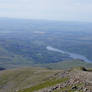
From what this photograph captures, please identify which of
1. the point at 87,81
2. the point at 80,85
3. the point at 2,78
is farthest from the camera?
the point at 2,78

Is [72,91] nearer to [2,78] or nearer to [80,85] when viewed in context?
[80,85]

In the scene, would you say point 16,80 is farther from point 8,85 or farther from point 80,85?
point 80,85

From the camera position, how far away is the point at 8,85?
9925 cm

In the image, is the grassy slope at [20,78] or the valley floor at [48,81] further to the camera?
the grassy slope at [20,78]

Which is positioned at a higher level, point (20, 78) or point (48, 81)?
point (48, 81)

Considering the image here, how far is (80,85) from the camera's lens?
1834 inches

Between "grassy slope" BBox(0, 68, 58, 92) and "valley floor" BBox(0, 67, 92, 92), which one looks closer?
"valley floor" BBox(0, 67, 92, 92)

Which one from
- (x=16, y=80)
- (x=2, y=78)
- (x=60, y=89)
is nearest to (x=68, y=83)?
(x=60, y=89)

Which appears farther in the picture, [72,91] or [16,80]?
[16,80]

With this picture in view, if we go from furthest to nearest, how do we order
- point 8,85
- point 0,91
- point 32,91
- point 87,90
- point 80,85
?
1. point 8,85
2. point 0,91
3. point 32,91
4. point 80,85
5. point 87,90

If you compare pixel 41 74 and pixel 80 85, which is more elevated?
pixel 80 85

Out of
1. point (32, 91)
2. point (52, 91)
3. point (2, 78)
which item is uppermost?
point (52, 91)

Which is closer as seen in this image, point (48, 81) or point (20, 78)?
point (48, 81)

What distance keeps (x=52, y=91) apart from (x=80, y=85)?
6.46m
